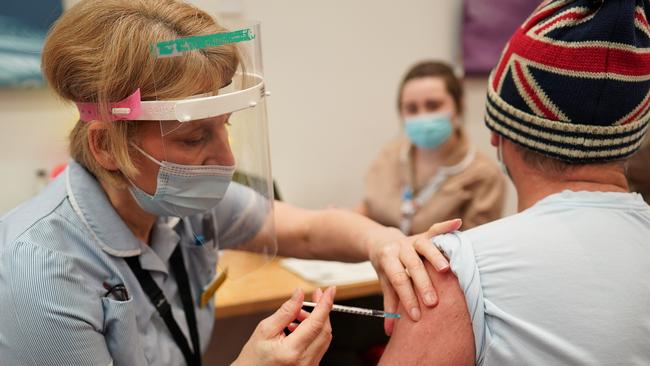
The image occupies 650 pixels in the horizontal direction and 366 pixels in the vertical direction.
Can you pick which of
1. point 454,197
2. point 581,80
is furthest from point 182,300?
point 454,197

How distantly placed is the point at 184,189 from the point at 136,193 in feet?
0.32

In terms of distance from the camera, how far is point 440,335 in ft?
3.33

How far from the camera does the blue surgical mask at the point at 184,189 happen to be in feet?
3.75

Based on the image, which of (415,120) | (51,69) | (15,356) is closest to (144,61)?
(51,69)

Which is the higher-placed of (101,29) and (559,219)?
(101,29)

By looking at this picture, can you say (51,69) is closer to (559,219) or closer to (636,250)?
(559,219)

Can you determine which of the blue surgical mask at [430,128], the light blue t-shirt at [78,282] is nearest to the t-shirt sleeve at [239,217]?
the light blue t-shirt at [78,282]

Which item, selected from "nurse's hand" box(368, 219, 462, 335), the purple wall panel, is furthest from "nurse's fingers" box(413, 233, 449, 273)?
the purple wall panel

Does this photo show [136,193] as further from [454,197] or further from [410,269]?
[454,197]

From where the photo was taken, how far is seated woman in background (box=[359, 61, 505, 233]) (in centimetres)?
268

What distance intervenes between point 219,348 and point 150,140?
0.61 meters

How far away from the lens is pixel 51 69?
3.65 ft

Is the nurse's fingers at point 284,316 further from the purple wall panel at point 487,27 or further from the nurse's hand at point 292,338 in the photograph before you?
the purple wall panel at point 487,27

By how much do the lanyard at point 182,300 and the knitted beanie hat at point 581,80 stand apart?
2.56 ft
